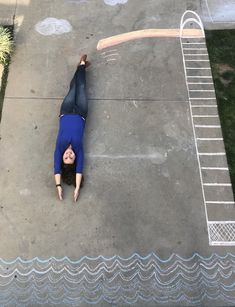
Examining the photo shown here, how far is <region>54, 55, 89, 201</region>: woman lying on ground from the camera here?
19.8 feet

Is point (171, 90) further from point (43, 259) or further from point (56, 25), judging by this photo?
point (43, 259)

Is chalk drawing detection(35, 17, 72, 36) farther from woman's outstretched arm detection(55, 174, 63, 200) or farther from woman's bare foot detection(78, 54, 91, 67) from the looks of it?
woman's outstretched arm detection(55, 174, 63, 200)

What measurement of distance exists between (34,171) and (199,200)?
2.52m

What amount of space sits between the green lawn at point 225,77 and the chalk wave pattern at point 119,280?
1.46m

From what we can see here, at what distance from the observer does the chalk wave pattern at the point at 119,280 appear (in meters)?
5.41

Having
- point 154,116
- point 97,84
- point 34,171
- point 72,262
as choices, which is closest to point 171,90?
point 154,116

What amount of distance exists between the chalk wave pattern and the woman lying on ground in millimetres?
1051

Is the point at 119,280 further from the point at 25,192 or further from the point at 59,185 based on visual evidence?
the point at 25,192

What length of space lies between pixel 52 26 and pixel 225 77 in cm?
334

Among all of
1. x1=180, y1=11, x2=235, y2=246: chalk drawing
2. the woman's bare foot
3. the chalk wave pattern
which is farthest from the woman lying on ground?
x1=180, y1=11, x2=235, y2=246: chalk drawing

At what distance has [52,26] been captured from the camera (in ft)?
25.5

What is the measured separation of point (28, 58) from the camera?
7.41 meters

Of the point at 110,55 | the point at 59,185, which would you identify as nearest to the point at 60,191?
A: the point at 59,185

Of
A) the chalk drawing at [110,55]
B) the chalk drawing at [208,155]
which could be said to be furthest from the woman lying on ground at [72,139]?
the chalk drawing at [208,155]
